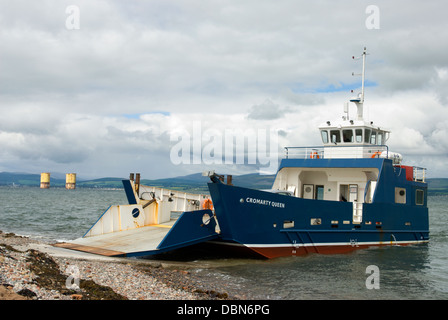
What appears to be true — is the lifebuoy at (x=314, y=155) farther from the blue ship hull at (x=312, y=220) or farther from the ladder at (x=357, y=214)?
the ladder at (x=357, y=214)

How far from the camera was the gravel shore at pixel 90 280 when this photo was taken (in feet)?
25.0

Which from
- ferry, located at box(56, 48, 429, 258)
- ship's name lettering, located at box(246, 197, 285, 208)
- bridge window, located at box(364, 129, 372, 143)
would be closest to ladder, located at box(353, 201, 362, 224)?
ferry, located at box(56, 48, 429, 258)

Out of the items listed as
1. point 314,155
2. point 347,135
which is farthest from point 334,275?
point 347,135

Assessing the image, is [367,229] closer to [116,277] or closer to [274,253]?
[274,253]

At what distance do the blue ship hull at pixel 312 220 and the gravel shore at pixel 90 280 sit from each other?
95.2 inches

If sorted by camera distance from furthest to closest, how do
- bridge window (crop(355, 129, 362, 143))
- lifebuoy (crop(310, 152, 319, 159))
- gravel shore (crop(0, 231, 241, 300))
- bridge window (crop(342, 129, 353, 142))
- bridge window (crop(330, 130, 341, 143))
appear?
bridge window (crop(330, 130, 341, 143)), bridge window (crop(342, 129, 353, 142)), bridge window (crop(355, 129, 362, 143)), lifebuoy (crop(310, 152, 319, 159)), gravel shore (crop(0, 231, 241, 300))

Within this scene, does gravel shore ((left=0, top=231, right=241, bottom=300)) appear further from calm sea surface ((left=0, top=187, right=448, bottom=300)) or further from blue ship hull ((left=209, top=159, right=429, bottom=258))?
blue ship hull ((left=209, top=159, right=429, bottom=258))

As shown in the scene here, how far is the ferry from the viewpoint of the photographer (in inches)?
526

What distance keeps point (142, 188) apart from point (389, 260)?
32.6 feet

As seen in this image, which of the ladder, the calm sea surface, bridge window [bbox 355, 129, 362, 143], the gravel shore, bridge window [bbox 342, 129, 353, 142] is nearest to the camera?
the gravel shore

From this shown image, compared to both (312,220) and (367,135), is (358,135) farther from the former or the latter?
(312,220)

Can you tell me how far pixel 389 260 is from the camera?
16.0m

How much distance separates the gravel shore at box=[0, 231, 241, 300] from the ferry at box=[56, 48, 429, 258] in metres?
1.28
